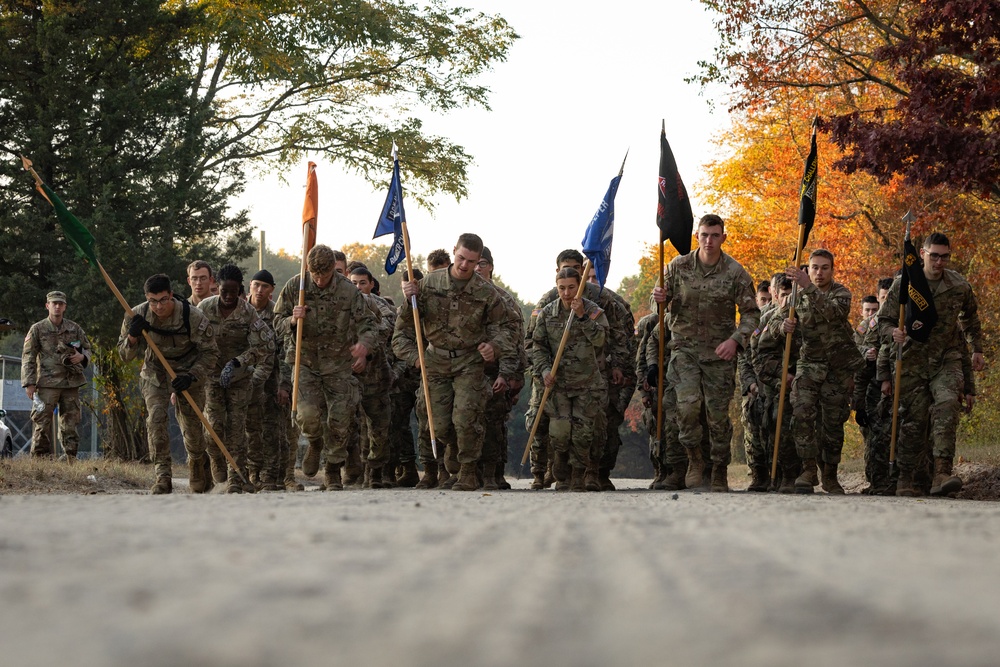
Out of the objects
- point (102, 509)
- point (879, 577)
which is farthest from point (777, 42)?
point (879, 577)

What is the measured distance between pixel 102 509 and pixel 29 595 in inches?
137

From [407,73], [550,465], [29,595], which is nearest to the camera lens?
[29,595]

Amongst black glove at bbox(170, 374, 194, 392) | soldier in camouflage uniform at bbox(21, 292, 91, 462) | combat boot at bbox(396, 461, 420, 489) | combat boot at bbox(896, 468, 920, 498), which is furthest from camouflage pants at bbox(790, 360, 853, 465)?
soldier in camouflage uniform at bbox(21, 292, 91, 462)

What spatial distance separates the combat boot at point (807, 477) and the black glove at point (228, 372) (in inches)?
219

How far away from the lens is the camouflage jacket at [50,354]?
18.5m

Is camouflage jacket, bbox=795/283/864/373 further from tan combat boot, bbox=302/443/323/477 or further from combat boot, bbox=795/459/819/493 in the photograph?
tan combat boot, bbox=302/443/323/477

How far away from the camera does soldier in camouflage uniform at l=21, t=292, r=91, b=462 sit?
1850 centimetres

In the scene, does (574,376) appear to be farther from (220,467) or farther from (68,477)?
(68,477)

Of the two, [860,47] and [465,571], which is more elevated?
[860,47]

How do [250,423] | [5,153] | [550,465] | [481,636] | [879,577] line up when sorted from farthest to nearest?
[5,153], [550,465], [250,423], [879,577], [481,636]

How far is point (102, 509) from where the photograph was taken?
22.0 ft

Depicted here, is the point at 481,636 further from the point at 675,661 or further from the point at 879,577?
the point at 879,577

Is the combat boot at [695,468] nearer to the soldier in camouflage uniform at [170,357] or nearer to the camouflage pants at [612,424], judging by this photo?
the camouflage pants at [612,424]

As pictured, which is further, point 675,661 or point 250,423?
point 250,423
